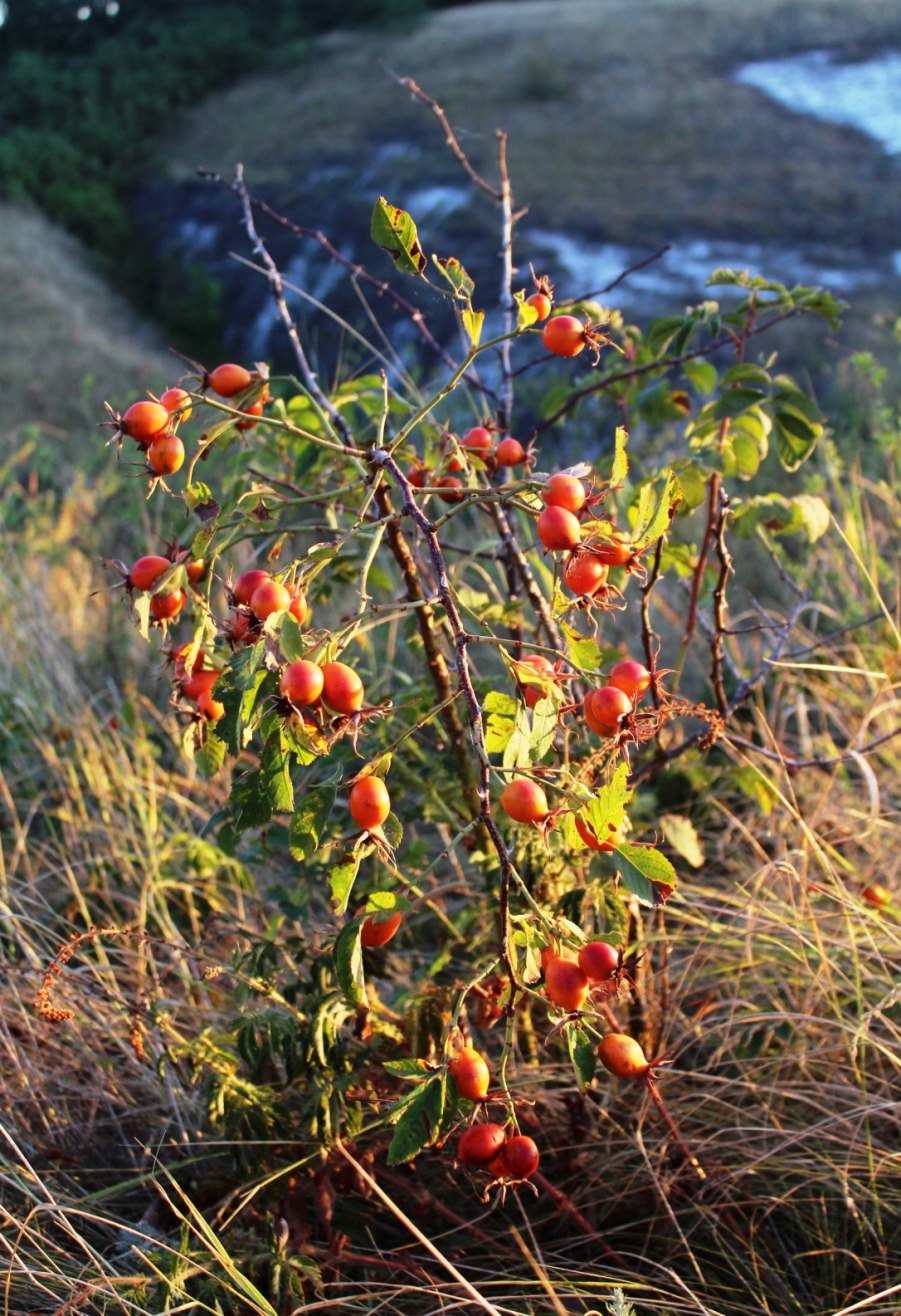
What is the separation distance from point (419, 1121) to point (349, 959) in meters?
0.14

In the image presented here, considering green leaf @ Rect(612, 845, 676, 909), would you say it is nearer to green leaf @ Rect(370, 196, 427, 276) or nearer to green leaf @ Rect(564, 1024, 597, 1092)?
green leaf @ Rect(564, 1024, 597, 1092)

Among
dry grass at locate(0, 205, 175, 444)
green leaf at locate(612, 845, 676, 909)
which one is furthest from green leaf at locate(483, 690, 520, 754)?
dry grass at locate(0, 205, 175, 444)

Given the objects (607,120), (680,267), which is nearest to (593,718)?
(680,267)

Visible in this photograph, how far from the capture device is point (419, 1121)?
0.94m

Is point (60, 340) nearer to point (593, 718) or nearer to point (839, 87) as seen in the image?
point (839, 87)

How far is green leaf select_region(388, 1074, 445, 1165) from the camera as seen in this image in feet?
3.05

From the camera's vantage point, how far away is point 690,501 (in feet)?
4.52

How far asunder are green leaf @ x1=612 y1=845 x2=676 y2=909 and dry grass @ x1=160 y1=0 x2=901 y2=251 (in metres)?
8.15

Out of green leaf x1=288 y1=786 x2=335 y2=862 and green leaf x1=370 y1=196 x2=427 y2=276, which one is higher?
green leaf x1=370 y1=196 x2=427 y2=276

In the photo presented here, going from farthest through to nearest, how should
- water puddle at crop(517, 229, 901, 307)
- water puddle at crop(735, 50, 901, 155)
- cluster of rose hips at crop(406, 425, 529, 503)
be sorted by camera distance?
1. water puddle at crop(735, 50, 901, 155)
2. water puddle at crop(517, 229, 901, 307)
3. cluster of rose hips at crop(406, 425, 529, 503)


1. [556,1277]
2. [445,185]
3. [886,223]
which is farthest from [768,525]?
[445,185]

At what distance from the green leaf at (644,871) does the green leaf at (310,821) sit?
0.24 meters

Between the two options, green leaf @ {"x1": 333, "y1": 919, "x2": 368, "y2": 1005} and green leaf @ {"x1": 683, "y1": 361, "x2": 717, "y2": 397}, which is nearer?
green leaf @ {"x1": 333, "y1": 919, "x2": 368, "y2": 1005}

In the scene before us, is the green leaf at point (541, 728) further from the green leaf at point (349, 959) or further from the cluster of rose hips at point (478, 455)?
the cluster of rose hips at point (478, 455)
